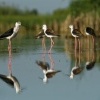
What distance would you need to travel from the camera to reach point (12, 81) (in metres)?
11.9

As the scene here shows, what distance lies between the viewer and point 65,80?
1226 cm

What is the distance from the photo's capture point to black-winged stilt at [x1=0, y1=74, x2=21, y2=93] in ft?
36.7

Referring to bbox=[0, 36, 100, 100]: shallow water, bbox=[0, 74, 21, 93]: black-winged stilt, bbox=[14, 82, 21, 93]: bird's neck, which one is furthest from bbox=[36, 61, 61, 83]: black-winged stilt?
bbox=[14, 82, 21, 93]: bird's neck

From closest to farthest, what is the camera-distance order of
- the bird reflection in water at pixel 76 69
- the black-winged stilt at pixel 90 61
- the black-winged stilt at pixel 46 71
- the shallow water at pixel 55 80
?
the shallow water at pixel 55 80
the black-winged stilt at pixel 46 71
the bird reflection in water at pixel 76 69
the black-winged stilt at pixel 90 61

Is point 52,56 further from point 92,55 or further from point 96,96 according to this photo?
point 96,96

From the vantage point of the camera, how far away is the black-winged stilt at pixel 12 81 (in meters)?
11.2

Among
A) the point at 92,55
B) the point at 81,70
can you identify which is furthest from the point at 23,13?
the point at 81,70

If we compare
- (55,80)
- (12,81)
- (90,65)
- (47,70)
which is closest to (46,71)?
(47,70)

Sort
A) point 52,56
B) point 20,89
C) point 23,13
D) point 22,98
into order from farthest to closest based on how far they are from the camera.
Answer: point 23,13
point 52,56
point 20,89
point 22,98

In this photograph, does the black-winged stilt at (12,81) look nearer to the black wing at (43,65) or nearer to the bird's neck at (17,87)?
the bird's neck at (17,87)

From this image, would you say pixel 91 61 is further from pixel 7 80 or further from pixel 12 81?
pixel 12 81

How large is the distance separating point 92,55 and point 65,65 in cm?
301

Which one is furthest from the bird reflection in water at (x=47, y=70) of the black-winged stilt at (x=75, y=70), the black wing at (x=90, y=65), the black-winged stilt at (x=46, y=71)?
the black wing at (x=90, y=65)

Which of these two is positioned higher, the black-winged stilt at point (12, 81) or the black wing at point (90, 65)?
the black-winged stilt at point (12, 81)
